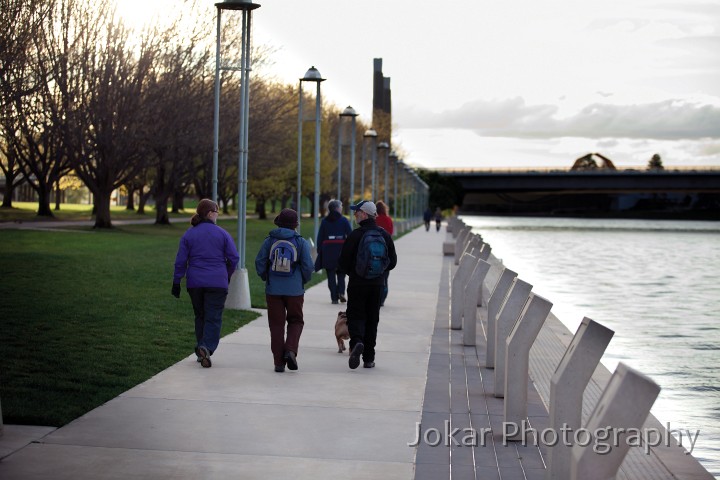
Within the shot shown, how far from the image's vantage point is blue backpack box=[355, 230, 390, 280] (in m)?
11.6

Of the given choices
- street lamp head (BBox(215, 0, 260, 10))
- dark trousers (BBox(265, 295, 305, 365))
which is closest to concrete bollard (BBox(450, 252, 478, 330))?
dark trousers (BBox(265, 295, 305, 365))

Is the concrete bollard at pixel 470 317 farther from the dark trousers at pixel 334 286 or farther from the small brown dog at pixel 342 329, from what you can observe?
the dark trousers at pixel 334 286

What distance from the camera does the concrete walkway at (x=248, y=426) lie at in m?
7.32

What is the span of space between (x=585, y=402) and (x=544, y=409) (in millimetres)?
630

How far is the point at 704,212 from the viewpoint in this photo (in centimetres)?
18875

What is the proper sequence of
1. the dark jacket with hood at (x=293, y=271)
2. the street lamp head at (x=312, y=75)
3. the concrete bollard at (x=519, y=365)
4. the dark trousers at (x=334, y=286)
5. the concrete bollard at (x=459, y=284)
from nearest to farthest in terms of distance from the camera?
the concrete bollard at (x=519, y=365) < the dark jacket with hood at (x=293, y=271) < the concrete bollard at (x=459, y=284) < the dark trousers at (x=334, y=286) < the street lamp head at (x=312, y=75)

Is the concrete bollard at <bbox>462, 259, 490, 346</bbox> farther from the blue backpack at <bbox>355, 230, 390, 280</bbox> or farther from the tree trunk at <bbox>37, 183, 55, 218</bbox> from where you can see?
the tree trunk at <bbox>37, 183, 55, 218</bbox>

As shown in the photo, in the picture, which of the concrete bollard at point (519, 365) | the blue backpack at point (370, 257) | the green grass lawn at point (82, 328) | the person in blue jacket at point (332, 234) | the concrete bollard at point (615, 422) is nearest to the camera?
the concrete bollard at point (615, 422)

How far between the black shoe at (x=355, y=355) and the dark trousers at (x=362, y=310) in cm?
14

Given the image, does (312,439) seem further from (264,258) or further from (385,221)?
(385,221)

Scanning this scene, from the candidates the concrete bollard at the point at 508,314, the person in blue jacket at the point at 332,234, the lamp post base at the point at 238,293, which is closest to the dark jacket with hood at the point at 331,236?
the person in blue jacket at the point at 332,234

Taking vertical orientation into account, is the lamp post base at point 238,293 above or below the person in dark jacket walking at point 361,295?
below

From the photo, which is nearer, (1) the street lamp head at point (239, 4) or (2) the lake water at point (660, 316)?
(2) the lake water at point (660, 316)

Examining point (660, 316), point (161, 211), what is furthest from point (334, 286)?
point (161, 211)
